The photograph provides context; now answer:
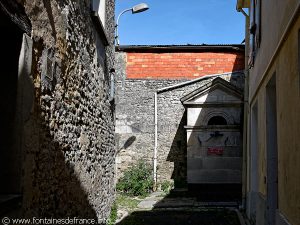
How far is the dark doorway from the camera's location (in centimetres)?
287

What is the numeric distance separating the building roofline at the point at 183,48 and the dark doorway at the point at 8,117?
35.1 ft

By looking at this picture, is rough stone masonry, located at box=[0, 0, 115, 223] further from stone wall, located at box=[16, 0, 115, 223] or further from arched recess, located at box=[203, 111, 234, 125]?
arched recess, located at box=[203, 111, 234, 125]

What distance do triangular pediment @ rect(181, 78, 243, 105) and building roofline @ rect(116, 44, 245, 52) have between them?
243 centimetres

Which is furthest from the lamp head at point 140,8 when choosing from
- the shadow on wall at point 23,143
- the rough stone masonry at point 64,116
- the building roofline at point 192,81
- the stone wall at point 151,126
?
the shadow on wall at point 23,143

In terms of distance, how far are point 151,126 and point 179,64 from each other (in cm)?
247

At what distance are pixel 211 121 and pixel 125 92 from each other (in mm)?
A: 3259

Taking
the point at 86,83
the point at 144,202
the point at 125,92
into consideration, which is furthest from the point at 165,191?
the point at 86,83

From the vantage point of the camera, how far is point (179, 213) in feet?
28.5

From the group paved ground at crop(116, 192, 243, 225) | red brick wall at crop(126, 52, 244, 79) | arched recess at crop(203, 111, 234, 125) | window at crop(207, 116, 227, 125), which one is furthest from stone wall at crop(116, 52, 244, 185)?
paved ground at crop(116, 192, 243, 225)

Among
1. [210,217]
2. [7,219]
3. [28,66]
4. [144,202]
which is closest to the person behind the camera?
[7,219]

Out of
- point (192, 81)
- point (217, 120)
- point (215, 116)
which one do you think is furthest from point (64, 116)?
point (192, 81)

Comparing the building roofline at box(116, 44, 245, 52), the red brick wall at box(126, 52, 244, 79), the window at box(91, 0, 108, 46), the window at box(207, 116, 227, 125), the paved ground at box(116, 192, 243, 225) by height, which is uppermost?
the building roofline at box(116, 44, 245, 52)

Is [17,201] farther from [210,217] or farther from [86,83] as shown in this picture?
[210,217]

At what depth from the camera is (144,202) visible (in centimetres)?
1024
